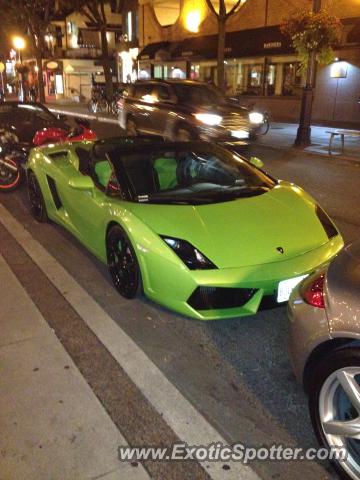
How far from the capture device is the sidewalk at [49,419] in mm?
2479

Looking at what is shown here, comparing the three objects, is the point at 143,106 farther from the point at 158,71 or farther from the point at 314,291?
the point at 158,71

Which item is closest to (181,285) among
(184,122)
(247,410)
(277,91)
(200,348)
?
(200,348)

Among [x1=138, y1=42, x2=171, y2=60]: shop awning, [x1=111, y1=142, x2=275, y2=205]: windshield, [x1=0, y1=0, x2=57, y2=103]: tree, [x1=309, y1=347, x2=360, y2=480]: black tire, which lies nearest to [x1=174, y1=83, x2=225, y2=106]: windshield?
[x1=111, y1=142, x2=275, y2=205]: windshield

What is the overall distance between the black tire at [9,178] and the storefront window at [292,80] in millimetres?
16376

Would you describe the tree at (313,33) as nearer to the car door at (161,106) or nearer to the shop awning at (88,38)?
the car door at (161,106)

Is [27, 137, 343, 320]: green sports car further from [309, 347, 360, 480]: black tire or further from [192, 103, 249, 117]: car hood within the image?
[192, 103, 249, 117]: car hood

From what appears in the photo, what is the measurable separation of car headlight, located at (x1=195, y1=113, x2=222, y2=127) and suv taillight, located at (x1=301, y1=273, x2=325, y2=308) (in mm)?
9974

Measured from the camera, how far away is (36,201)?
663 centimetres

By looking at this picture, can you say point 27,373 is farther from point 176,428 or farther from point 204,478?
point 204,478

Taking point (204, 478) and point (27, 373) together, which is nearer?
point (204, 478)

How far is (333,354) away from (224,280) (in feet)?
4.24

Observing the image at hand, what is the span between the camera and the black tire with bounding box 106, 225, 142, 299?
4051 mm

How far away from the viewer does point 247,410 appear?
2939 millimetres

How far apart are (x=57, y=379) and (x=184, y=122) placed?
10.2 m
